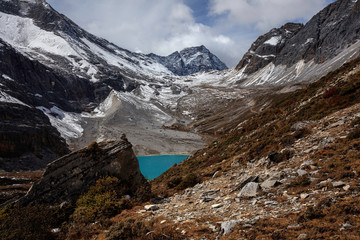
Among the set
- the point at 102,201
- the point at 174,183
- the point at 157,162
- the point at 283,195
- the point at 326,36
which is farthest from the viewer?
the point at 326,36

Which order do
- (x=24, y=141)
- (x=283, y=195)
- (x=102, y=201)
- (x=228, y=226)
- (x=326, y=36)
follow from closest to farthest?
(x=228, y=226) → (x=283, y=195) → (x=102, y=201) → (x=24, y=141) → (x=326, y=36)

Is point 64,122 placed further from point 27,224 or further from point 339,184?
point 339,184

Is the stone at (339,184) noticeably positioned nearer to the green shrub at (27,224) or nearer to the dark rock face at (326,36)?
the green shrub at (27,224)

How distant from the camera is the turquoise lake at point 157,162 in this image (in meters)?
60.4

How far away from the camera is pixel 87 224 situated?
8.96 metres

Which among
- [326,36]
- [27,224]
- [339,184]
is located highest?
[326,36]

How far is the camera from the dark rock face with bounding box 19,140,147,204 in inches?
430

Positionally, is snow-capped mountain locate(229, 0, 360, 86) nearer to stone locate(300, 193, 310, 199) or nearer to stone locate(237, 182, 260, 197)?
stone locate(237, 182, 260, 197)

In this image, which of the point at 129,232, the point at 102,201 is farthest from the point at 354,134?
the point at 102,201

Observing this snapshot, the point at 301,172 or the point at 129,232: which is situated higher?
the point at 129,232

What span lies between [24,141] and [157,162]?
41555 millimetres

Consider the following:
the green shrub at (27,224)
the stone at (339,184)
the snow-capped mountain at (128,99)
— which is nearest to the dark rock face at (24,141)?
the snow-capped mountain at (128,99)

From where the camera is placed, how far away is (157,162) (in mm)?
69188

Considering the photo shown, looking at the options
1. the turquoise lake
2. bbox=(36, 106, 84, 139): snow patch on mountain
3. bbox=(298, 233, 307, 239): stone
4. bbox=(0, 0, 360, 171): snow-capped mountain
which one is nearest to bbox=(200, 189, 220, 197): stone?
bbox=(298, 233, 307, 239): stone
